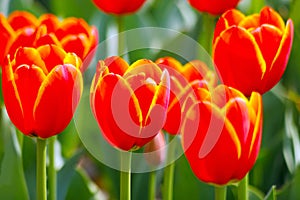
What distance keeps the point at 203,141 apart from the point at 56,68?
0.72 feet

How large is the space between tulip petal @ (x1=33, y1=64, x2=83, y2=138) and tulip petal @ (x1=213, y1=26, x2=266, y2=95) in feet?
0.70

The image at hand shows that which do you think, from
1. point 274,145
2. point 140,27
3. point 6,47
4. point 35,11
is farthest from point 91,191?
point 35,11

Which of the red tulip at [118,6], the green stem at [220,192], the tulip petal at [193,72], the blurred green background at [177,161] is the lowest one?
the blurred green background at [177,161]

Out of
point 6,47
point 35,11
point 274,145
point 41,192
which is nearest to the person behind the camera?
point 41,192

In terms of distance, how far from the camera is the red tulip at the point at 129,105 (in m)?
1.05

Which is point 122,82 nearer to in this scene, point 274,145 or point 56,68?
point 56,68

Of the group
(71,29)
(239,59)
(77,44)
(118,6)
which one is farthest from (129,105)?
(118,6)

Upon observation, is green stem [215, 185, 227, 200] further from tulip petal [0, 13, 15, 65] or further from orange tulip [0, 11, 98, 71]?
tulip petal [0, 13, 15, 65]

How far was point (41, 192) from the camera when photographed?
117cm

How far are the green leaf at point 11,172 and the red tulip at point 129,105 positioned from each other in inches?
12.5

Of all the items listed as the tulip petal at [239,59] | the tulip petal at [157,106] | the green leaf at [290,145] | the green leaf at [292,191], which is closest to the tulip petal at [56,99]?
the tulip petal at [157,106]

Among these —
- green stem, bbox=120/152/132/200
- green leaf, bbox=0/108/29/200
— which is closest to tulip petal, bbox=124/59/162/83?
green stem, bbox=120/152/132/200

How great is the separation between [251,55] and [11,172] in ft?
1.42

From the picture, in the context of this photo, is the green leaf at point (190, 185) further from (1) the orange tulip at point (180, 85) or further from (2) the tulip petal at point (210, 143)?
(2) the tulip petal at point (210, 143)
